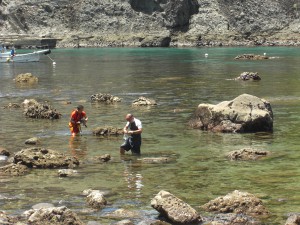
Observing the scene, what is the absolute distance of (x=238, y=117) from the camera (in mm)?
29797

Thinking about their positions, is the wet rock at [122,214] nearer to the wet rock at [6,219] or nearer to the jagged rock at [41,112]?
the wet rock at [6,219]

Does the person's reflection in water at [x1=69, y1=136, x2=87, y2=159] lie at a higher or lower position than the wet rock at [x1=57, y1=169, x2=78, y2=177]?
lower

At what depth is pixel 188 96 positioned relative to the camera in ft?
152

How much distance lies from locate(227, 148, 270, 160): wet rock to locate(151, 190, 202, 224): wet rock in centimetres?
771

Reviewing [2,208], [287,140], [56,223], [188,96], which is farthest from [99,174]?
[188,96]

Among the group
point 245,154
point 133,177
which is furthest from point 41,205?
point 245,154

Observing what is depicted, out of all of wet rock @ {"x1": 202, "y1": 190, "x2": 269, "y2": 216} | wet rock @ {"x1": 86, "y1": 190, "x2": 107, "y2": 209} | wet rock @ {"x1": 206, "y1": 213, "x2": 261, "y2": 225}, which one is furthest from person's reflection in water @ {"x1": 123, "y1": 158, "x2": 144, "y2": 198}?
wet rock @ {"x1": 206, "y1": 213, "x2": 261, "y2": 225}

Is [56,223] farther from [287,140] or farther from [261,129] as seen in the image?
[261,129]

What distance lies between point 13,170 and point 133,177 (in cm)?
436

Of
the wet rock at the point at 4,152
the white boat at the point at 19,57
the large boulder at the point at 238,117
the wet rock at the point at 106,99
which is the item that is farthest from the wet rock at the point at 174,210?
the white boat at the point at 19,57

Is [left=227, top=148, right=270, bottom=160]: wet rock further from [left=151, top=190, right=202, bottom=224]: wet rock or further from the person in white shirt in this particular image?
[left=151, top=190, right=202, bottom=224]: wet rock

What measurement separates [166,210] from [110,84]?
144 feet

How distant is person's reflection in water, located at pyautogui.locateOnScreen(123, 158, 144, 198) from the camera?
732 inches

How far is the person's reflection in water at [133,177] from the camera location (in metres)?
18.6
